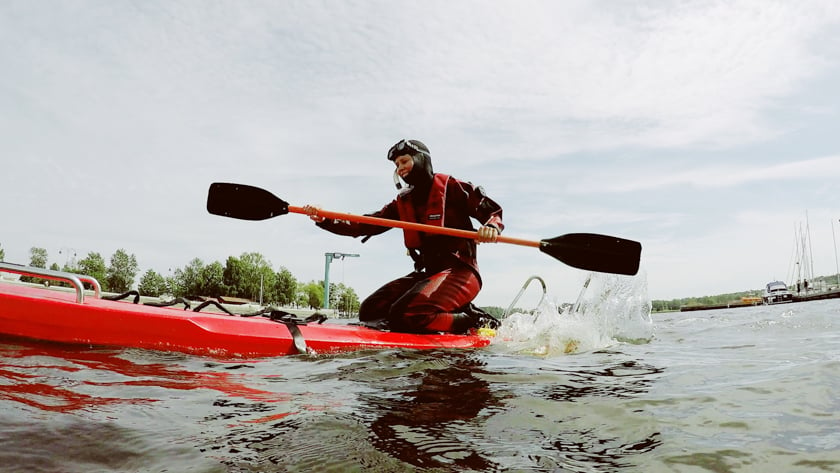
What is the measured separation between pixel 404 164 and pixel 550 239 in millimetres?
1900

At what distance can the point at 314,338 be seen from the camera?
4832mm

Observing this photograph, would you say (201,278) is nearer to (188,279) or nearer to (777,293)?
(188,279)

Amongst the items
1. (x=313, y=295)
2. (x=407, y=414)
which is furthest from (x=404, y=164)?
(x=313, y=295)

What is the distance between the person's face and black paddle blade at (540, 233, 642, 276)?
1.76 meters

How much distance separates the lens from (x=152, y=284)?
55.0 meters

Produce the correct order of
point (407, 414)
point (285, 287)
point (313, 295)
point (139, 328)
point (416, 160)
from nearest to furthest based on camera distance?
1. point (407, 414)
2. point (139, 328)
3. point (416, 160)
4. point (285, 287)
5. point (313, 295)

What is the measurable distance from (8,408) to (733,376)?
4.12 metres

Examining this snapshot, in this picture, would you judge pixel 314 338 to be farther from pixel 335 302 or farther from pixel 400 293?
pixel 335 302

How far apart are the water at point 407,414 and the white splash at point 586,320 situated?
150 centimetres

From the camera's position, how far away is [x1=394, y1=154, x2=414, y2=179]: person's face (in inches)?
234

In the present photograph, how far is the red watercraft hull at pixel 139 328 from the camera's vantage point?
4.05 m

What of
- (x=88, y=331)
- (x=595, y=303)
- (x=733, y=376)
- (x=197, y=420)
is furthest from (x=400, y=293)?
(x=197, y=420)

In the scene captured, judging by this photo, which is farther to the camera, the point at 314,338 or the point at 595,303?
the point at 595,303

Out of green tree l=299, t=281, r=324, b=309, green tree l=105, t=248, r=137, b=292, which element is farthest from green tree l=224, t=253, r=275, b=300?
green tree l=299, t=281, r=324, b=309
